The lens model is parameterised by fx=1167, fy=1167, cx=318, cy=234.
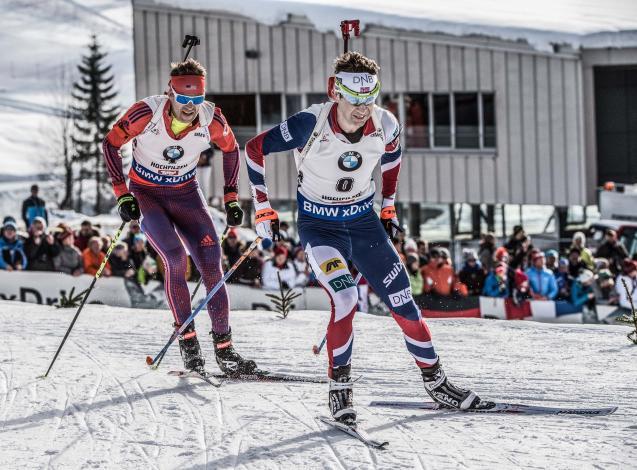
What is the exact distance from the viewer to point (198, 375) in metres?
7.16

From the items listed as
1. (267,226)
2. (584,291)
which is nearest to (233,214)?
(267,226)

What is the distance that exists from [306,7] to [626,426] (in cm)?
1677

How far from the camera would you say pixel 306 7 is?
21.6m

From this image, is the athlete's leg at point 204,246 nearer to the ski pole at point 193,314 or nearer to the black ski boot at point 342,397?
the ski pole at point 193,314

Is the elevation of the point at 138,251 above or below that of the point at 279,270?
above

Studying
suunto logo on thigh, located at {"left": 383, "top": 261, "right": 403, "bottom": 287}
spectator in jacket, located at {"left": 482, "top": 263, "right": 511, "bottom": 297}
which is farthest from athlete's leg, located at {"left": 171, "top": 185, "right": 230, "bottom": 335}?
spectator in jacket, located at {"left": 482, "top": 263, "right": 511, "bottom": 297}

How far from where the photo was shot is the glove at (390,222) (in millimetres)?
6586

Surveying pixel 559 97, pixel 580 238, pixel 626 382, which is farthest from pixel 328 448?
pixel 559 97

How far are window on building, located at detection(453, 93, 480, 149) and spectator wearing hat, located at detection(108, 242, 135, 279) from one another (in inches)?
385

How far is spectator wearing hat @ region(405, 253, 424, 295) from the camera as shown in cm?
1176

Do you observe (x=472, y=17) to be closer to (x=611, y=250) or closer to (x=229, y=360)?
(x=611, y=250)

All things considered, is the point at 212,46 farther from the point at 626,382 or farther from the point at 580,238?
the point at 626,382

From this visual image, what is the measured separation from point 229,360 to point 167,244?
32.3 inches

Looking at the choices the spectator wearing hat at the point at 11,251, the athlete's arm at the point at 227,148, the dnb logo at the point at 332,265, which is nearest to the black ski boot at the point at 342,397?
the dnb logo at the point at 332,265
